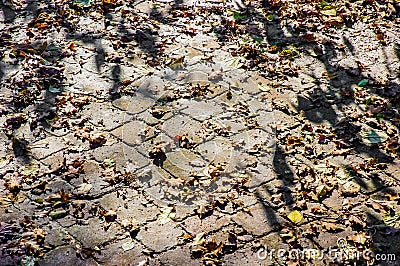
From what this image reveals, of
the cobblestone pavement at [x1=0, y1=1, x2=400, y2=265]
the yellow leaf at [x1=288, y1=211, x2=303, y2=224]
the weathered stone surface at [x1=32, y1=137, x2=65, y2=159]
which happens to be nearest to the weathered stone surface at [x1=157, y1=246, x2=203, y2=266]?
the cobblestone pavement at [x1=0, y1=1, x2=400, y2=265]

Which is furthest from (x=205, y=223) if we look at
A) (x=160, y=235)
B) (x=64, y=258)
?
(x=64, y=258)

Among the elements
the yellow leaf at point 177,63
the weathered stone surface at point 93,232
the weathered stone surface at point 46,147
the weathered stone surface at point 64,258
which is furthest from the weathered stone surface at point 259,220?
the yellow leaf at point 177,63

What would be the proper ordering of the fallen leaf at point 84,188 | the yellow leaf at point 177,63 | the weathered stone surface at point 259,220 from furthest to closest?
the yellow leaf at point 177,63 → the fallen leaf at point 84,188 → the weathered stone surface at point 259,220

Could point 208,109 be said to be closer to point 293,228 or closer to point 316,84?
point 316,84

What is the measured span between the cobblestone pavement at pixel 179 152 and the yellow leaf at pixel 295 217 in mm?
46

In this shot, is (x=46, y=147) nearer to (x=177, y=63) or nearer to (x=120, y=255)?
(x=120, y=255)

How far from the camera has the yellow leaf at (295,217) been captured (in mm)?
3900

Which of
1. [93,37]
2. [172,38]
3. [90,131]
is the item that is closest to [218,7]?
[172,38]

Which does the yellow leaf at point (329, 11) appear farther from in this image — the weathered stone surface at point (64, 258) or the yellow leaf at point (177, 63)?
the weathered stone surface at point (64, 258)

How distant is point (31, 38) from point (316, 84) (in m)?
3.34

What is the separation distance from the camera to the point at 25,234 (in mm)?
3812

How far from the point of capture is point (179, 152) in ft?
15.1

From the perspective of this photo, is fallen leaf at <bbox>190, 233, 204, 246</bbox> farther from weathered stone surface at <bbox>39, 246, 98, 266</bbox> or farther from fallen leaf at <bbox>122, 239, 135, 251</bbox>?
weathered stone surface at <bbox>39, 246, 98, 266</bbox>

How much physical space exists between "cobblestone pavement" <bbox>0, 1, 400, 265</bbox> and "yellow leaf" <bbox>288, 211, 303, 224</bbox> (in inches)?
1.8
